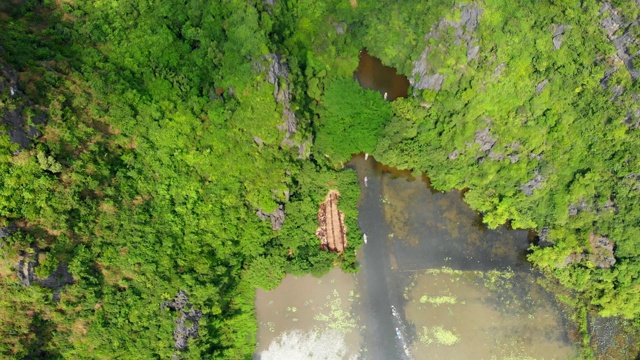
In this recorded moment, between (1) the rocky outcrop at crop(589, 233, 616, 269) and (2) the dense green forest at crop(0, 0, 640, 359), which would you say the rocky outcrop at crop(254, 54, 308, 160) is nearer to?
(2) the dense green forest at crop(0, 0, 640, 359)

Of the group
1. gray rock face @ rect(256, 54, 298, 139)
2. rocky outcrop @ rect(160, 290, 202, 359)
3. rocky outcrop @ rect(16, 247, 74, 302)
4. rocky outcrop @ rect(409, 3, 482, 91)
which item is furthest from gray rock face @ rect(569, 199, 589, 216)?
rocky outcrop @ rect(16, 247, 74, 302)

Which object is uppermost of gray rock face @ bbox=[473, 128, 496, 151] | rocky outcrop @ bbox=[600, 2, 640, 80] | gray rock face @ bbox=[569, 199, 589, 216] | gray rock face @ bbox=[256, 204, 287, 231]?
rocky outcrop @ bbox=[600, 2, 640, 80]

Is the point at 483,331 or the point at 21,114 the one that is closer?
the point at 21,114

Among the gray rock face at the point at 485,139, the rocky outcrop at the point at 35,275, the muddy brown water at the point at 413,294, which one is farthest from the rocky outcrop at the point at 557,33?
the rocky outcrop at the point at 35,275

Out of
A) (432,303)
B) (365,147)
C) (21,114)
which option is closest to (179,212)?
(21,114)

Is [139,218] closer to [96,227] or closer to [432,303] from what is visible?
[96,227]

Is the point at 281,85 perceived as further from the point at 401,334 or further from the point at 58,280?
the point at 401,334

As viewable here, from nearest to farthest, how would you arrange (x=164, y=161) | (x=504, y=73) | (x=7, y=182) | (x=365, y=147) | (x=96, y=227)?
(x=7, y=182) → (x=96, y=227) → (x=164, y=161) → (x=504, y=73) → (x=365, y=147)
